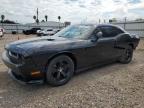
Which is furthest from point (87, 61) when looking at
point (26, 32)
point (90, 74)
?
point (26, 32)

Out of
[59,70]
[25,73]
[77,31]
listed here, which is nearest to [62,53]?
[59,70]

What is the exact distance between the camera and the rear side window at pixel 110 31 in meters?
5.45

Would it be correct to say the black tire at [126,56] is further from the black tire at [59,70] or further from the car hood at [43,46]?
the black tire at [59,70]

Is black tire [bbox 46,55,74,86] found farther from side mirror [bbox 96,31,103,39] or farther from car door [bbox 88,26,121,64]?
side mirror [bbox 96,31,103,39]

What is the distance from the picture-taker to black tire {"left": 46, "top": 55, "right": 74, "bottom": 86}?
4000mm

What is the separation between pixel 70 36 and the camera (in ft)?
16.2

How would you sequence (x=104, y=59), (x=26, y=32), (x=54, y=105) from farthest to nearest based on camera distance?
(x=26, y=32), (x=104, y=59), (x=54, y=105)

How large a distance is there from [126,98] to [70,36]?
7.34 feet

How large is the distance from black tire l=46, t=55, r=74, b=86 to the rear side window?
1.71 meters

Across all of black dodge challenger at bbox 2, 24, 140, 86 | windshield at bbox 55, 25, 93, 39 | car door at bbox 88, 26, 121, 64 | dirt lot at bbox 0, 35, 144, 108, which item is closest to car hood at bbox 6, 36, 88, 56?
black dodge challenger at bbox 2, 24, 140, 86

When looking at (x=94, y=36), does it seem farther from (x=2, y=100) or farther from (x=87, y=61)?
(x=2, y=100)

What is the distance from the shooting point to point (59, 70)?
4195 mm

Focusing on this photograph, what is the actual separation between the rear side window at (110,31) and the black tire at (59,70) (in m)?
1.71

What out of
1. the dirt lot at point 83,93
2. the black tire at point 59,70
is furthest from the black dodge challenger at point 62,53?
the dirt lot at point 83,93
